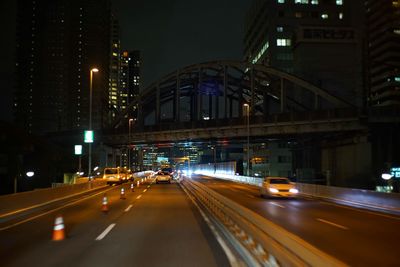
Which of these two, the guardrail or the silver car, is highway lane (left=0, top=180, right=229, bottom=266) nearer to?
the guardrail

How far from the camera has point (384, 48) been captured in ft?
470

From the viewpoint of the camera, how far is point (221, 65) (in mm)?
105438

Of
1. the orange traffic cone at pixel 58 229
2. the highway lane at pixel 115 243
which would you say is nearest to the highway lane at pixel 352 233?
the highway lane at pixel 115 243

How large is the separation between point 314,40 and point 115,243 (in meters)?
114

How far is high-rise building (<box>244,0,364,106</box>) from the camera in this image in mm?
120750

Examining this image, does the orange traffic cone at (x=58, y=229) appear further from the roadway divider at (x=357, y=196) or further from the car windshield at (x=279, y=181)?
the car windshield at (x=279, y=181)

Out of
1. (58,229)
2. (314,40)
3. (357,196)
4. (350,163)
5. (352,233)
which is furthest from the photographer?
(314,40)

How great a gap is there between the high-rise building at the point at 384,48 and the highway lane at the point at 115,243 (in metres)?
126

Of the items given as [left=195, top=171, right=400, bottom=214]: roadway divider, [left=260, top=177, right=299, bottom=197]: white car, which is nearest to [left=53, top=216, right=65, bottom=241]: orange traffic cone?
[left=195, top=171, right=400, bottom=214]: roadway divider

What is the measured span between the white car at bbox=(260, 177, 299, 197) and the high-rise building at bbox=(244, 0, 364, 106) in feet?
268

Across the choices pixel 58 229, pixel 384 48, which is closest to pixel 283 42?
pixel 384 48

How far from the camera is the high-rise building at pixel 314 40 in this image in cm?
12075

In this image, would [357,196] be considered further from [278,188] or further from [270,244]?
[270,244]

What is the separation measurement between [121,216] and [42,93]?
182m
